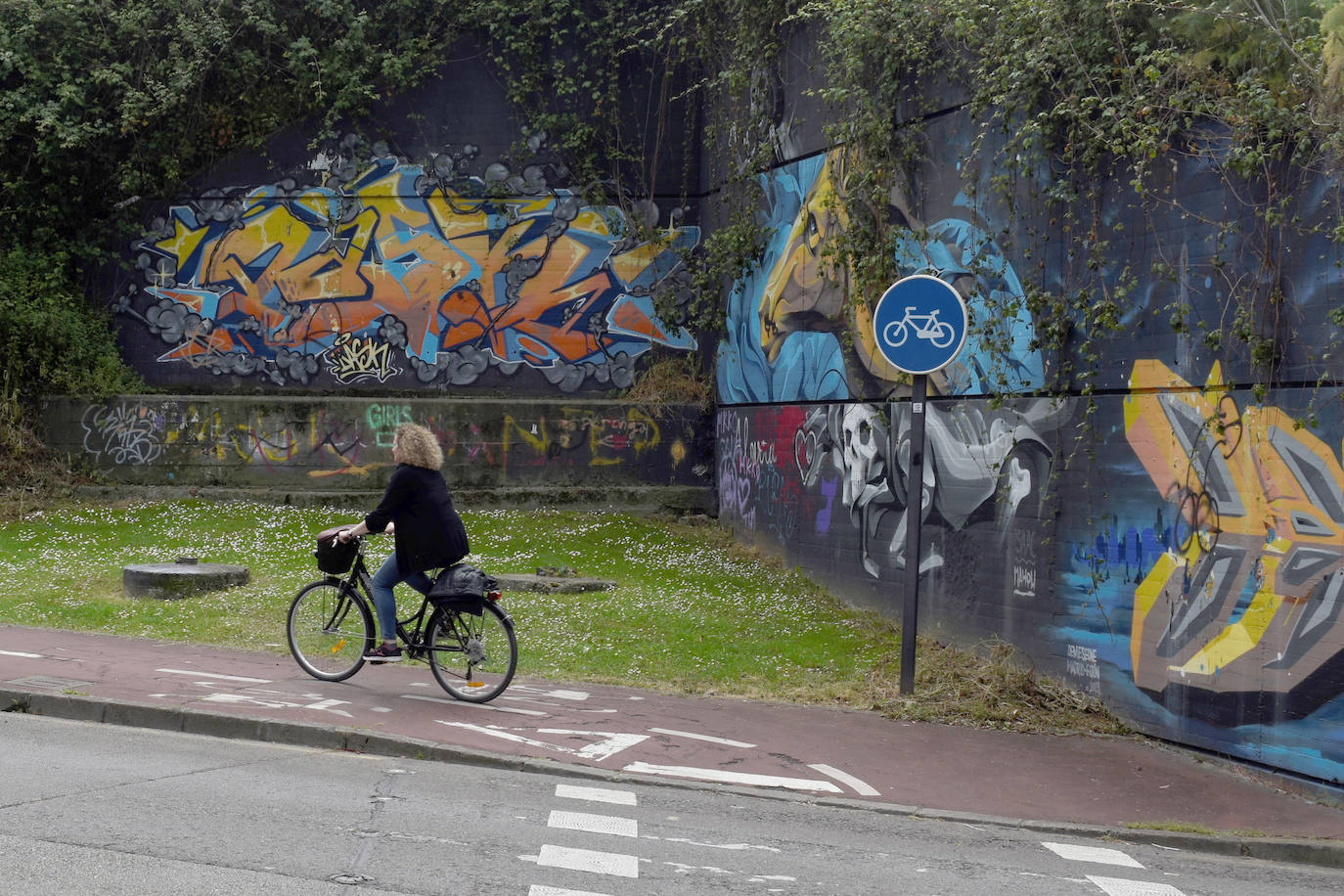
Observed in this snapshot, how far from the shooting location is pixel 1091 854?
6191mm

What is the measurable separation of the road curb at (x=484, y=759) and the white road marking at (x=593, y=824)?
0.82m

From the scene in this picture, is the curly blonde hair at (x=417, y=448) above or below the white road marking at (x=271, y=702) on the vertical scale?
above

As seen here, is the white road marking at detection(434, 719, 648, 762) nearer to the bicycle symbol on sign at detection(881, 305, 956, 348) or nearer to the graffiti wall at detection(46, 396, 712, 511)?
the bicycle symbol on sign at detection(881, 305, 956, 348)

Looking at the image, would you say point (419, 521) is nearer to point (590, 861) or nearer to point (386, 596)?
point (386, 596)

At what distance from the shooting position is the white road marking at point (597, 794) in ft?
21.7

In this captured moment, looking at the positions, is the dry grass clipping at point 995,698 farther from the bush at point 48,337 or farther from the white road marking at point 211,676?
the bush at point 48,337

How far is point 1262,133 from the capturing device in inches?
301

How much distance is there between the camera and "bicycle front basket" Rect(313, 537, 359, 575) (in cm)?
914

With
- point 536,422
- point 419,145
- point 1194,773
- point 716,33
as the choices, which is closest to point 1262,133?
point 1194,773

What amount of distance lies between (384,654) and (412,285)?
11.9 m

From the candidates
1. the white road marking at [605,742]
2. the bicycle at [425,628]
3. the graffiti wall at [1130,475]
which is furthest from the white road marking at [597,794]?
the graffiti wall at [1130,475]

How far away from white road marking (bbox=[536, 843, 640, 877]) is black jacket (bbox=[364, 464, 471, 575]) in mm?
3480

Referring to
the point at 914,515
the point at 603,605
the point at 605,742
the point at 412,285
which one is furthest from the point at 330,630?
the point at 412,285

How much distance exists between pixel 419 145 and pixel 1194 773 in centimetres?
1583
